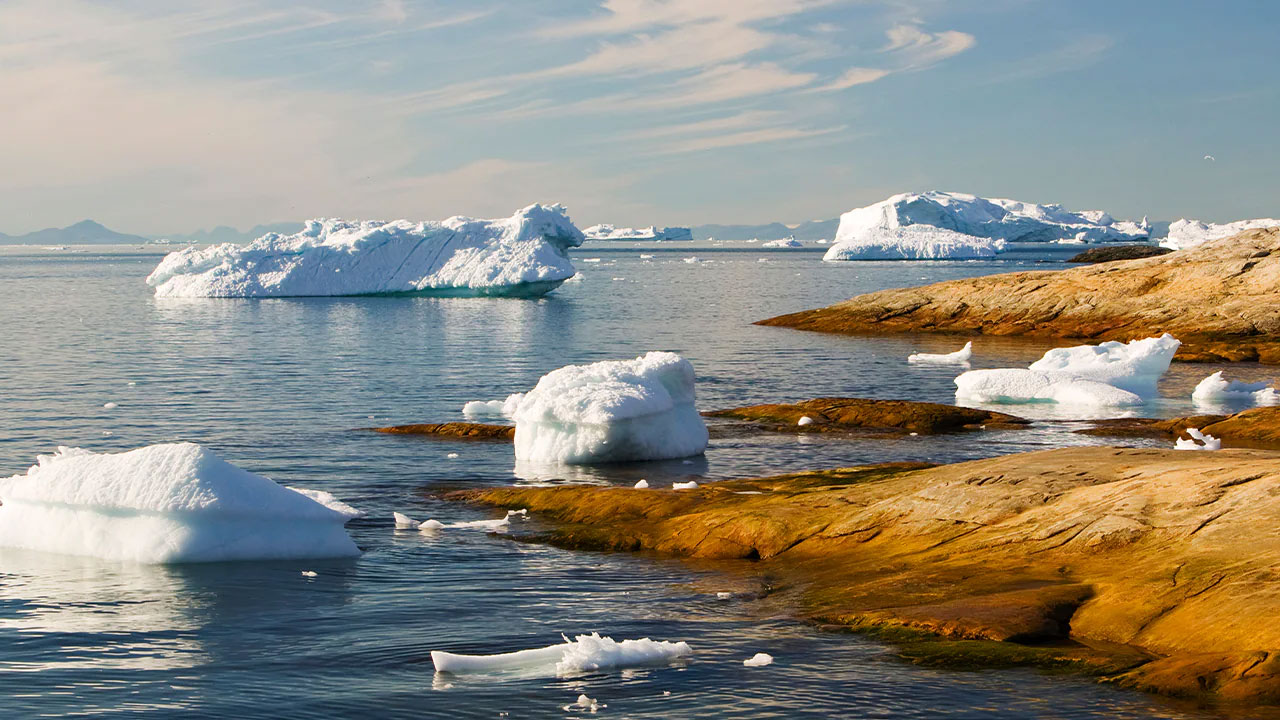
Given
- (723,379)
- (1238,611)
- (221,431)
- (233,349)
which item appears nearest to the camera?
→ (1238,611)

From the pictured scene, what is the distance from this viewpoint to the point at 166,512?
12.1 m

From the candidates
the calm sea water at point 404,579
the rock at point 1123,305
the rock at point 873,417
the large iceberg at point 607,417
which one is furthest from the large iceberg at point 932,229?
the large iceberg at point 607,417

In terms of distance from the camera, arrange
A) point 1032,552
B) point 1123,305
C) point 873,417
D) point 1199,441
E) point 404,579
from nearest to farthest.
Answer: point 1032,552 → point 404,579 → point 1199,441 → point 873,417 → point 1123,305

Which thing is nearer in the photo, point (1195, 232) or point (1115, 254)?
point (1115, 254)

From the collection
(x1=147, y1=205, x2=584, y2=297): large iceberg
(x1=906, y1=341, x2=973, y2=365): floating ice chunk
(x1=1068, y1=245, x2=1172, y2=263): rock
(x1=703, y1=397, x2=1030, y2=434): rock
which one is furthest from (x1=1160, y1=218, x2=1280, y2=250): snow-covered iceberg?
(x1=703, y1=397, x2=1030, y2=434): rock

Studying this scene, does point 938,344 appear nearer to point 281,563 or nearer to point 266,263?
point 281,563

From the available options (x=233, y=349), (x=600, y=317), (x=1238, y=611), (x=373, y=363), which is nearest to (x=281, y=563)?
(x=1238, y=611)

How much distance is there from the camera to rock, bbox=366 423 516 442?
2200cm

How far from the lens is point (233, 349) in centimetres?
4194

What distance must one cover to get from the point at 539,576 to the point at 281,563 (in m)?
2.81

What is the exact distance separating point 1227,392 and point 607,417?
645 inches

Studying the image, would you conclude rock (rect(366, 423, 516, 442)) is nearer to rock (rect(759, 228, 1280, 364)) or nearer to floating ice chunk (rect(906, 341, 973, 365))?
floating ice chunk (rect(906, 341, 973, 365))

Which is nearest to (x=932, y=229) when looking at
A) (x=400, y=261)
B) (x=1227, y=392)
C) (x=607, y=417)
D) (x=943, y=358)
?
(x=400, y=261)

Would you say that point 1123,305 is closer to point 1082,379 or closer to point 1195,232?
point 1082,379
